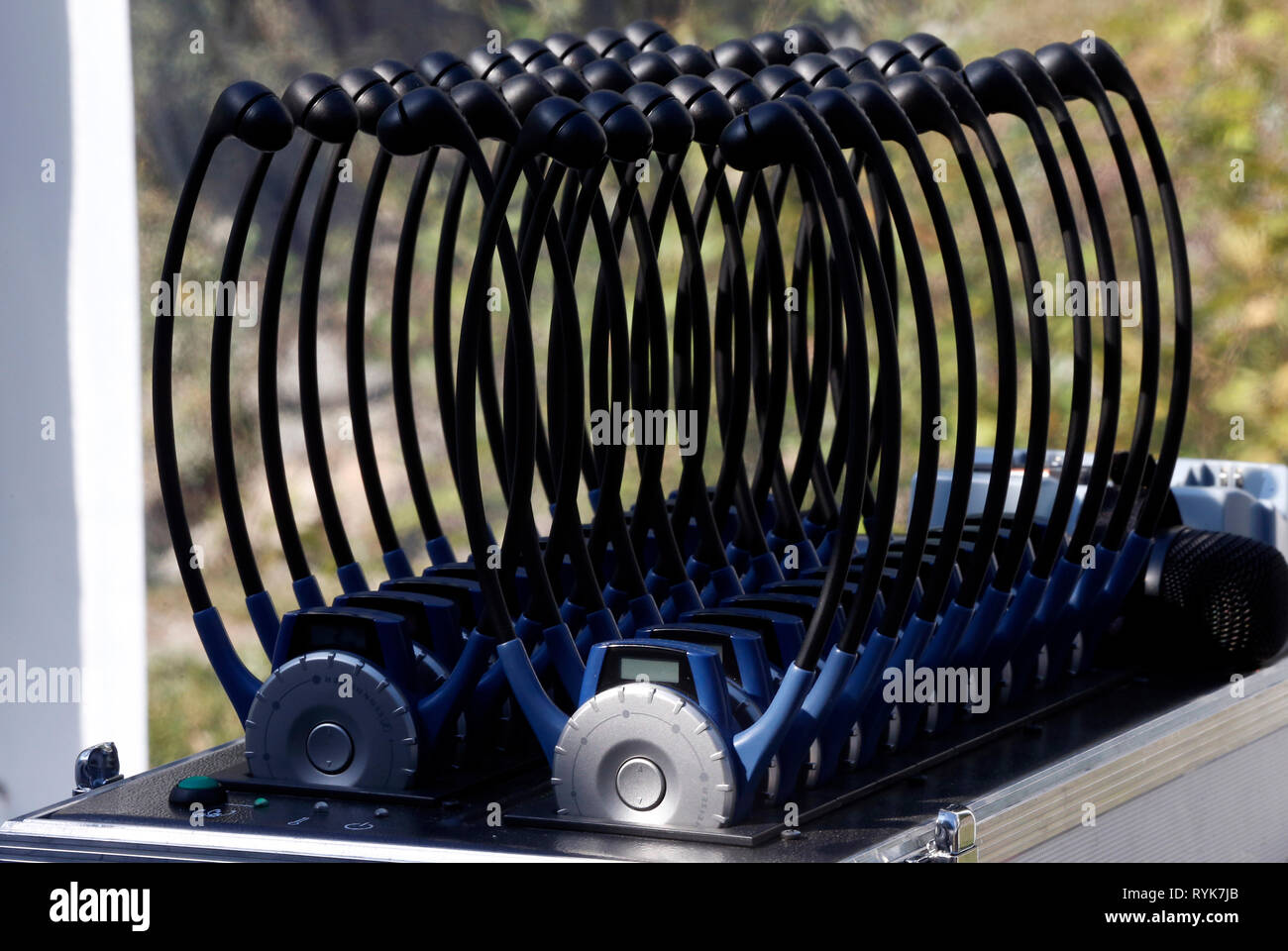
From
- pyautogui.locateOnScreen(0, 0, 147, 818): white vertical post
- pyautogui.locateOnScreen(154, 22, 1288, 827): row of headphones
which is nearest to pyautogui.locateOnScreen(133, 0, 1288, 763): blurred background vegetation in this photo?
pyautogui.locateOnScreen(0, 0, 147, 818): white vertical post

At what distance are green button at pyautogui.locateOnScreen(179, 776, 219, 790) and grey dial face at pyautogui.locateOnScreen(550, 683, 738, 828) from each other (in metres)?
0.36

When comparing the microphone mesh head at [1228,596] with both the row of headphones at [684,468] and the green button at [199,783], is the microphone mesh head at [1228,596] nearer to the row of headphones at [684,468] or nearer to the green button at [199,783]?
the row of headphones at [684,468]

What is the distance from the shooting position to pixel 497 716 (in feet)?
6.35

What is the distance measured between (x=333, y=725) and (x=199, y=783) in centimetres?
15

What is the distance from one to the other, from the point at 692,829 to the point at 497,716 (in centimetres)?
41

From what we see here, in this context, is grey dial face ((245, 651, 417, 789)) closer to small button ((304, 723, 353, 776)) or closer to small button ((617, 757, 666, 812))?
small button ((304, 723, 353, 776))

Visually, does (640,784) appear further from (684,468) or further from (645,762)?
(684,468)

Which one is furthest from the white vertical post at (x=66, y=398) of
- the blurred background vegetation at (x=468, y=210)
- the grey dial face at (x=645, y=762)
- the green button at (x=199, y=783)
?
the grey dial face at (x=645, y=762)

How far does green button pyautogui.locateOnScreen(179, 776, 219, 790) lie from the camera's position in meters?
1.73

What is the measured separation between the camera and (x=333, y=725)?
1.76m

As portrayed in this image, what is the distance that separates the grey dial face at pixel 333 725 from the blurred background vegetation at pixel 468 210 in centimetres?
270

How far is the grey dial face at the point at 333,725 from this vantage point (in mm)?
1741

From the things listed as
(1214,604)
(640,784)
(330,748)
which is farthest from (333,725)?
(1214,604)
